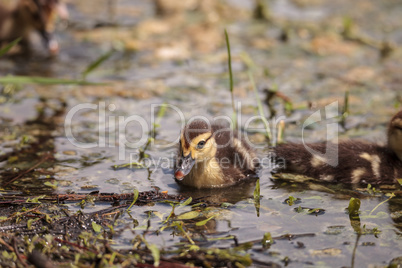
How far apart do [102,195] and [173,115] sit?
185 cm

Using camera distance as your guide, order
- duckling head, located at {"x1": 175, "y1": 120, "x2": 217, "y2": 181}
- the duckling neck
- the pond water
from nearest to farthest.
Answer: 1. the pond water
2. duckling head, located at {"x1": 175, "y1": 120, "x2": 217, "y2": 181}
3. the duckling neck

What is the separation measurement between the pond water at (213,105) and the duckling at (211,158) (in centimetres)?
9

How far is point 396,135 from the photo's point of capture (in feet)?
12.1

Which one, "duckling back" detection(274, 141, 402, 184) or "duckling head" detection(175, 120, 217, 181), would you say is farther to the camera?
"duckling back" detection(274, 141, 402, 184)

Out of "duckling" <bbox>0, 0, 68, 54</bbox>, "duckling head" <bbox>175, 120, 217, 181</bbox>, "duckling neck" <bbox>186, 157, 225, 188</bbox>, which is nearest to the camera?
"duckling head" <bbox>175, 120, 217, 181</bbox>

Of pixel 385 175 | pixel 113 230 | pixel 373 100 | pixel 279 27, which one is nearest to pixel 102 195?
pixel 113 230

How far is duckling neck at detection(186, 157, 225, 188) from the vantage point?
11.8 feet

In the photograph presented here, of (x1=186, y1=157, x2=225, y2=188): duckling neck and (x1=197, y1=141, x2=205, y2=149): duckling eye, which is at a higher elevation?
(x1=197, y1=141, x2=205, y2=149): duckling eye

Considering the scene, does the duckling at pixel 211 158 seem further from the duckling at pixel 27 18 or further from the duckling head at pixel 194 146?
the duckling at pixel 27 18

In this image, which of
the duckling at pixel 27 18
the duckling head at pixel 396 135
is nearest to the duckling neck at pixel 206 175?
the duckling head at pixel 396 135

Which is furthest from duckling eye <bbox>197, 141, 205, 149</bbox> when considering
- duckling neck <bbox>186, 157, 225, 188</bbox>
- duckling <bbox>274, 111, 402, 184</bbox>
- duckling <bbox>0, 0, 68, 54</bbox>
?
duckling <bbox>0, 0, 68, 54</bbox>

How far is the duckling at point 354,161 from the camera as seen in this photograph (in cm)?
364

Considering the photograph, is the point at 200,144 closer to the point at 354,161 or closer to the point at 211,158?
the point at 211,158

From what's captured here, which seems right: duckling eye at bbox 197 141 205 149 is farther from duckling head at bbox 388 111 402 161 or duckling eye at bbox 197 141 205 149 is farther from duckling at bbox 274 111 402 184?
duckling head at bbox 388 111 402 161
